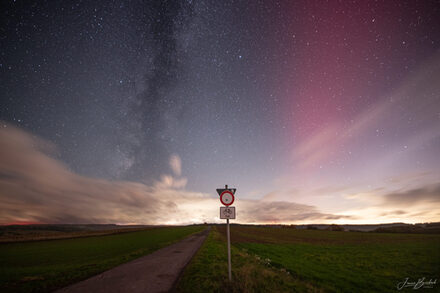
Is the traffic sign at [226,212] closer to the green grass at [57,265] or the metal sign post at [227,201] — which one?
the metal sign post at [227,201]

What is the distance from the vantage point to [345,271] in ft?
40.7

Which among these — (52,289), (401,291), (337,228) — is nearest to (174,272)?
(52,289)

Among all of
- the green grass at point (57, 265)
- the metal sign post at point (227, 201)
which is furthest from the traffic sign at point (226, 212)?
the green grass at point (57, 265)

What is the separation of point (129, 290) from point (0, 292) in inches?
238

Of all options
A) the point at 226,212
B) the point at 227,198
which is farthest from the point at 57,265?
the point at 227,198

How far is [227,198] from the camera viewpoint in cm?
778

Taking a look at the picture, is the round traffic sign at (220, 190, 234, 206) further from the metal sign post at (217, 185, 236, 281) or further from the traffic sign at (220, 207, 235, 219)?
the traffic sign at (220, 207, 235, 219)

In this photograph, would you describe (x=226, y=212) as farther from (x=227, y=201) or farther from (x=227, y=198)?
(x=227, y=198)

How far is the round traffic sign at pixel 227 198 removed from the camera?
7711mm

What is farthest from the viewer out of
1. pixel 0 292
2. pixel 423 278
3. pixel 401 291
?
pixel 423 278

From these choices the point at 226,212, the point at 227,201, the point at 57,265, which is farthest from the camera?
the point at 57,265

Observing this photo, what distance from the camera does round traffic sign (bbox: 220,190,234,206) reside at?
771 cm

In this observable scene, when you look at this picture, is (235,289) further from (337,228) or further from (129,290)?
(337,228)

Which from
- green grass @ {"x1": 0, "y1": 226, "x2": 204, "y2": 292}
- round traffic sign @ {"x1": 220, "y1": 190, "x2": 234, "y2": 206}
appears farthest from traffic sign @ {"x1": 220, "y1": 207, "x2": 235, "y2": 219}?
green grass @ {"x1": 0, "y1": 226, "x2": 204, "y2": 292}
